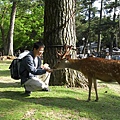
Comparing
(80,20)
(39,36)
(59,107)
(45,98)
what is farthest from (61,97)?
(80,20)

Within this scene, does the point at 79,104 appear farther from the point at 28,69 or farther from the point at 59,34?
the point at 59,34

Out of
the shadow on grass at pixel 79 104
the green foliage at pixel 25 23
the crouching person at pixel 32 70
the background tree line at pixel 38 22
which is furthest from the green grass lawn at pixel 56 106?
the green foliage at pixel 25 23

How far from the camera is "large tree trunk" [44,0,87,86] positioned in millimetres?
7156

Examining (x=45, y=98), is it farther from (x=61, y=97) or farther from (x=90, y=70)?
(x=90, y=70)

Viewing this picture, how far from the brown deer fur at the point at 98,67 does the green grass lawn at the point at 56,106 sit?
0.47 meters

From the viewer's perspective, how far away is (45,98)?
582 cm

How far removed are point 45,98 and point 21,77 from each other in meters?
0.70

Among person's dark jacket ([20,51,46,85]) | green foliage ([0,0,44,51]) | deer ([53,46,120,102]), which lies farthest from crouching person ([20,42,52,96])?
green foliage ([0,0,44,51])

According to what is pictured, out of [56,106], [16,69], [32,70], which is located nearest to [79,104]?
[56,106]

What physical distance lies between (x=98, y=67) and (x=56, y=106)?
1.32 m

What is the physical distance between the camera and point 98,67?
19.2 feet

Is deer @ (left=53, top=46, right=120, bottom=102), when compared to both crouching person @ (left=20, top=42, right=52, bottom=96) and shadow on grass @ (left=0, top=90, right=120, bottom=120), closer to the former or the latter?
shadow on grass @ (left=0, top=90, right=120, bottom=120)

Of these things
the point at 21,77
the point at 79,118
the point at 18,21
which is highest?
the point at 18,21

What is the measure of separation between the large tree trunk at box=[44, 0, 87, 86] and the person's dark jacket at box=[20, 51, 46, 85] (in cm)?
127
